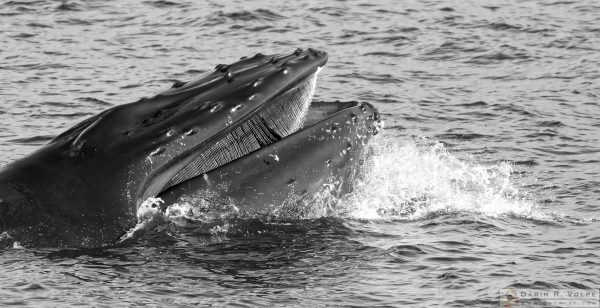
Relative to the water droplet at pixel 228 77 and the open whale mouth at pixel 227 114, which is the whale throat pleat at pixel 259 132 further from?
the water droplet at pixel 228 77

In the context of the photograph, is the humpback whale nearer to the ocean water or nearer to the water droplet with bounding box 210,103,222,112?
the water droplet with bounding box 210,103,222,112

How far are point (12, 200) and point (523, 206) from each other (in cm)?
667

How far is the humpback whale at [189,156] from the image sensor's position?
10.9 meters

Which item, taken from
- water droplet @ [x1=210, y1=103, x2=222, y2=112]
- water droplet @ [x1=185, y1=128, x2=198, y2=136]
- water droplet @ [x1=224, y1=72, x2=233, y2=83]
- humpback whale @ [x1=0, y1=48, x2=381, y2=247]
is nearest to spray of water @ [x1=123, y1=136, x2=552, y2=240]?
humpback whale @ [x1=0, y1=48, x2=381, y2=247]

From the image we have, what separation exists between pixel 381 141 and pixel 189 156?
7.15 meters

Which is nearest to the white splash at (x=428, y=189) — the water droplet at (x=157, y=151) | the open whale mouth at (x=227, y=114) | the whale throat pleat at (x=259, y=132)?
the whale throat pleat at (x=259, y=132)

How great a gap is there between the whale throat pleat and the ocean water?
0.94m

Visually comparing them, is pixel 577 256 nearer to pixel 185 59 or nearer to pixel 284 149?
pixel 284 149

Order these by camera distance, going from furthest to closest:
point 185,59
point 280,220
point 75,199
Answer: point 185,59, point 280,220, point 75,199

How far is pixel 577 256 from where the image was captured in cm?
1258

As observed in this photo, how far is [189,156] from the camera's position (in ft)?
36.4

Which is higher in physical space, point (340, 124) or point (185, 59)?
point (340, 124)

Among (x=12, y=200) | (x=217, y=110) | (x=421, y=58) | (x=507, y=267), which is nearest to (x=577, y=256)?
(x=507, y=267)

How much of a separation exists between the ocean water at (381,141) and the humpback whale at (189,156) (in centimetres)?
53
